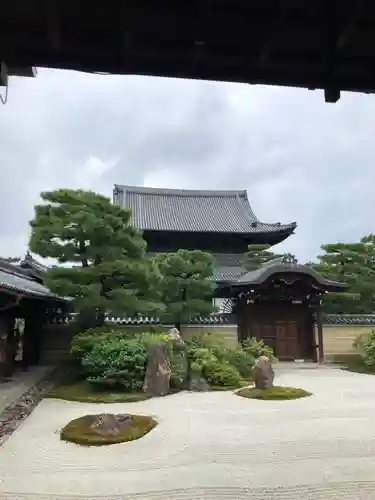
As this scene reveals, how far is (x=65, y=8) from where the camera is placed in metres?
2.27

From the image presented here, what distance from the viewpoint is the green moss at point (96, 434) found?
6234 mm

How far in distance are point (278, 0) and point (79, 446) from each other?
5.84 m

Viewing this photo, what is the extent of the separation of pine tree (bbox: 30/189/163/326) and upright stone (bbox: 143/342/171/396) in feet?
6.05

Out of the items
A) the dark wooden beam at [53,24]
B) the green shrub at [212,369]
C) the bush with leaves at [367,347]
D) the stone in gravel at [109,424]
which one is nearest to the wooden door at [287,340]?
the bush with leaves at [367,347]

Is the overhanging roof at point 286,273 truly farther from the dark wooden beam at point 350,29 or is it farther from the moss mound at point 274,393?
the dark wooden beam at point 350,29

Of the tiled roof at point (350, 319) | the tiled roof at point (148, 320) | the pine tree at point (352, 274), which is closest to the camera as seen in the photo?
the tiled roof at point (148, 320)

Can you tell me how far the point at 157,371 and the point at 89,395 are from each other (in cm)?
162

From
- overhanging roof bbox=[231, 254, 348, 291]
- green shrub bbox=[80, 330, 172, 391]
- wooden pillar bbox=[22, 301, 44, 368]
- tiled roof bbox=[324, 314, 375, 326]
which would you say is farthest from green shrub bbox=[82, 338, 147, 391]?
tiled roof bbox=[324, 314, 375, 326]

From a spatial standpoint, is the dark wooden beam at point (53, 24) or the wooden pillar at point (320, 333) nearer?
the dark wooden beam at point (53, 24)

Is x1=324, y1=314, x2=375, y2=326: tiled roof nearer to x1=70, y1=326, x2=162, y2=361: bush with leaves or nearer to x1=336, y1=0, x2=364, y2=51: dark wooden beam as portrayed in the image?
x1=70, y1=326, x2=162, y2=361: bush with leaves

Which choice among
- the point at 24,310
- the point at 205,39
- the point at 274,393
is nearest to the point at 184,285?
the point at 24,310

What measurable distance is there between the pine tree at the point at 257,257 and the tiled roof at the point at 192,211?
4.64 feet

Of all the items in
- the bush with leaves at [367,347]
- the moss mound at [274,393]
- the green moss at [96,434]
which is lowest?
the green moss at [96,434]

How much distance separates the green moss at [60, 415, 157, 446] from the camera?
6.23m
